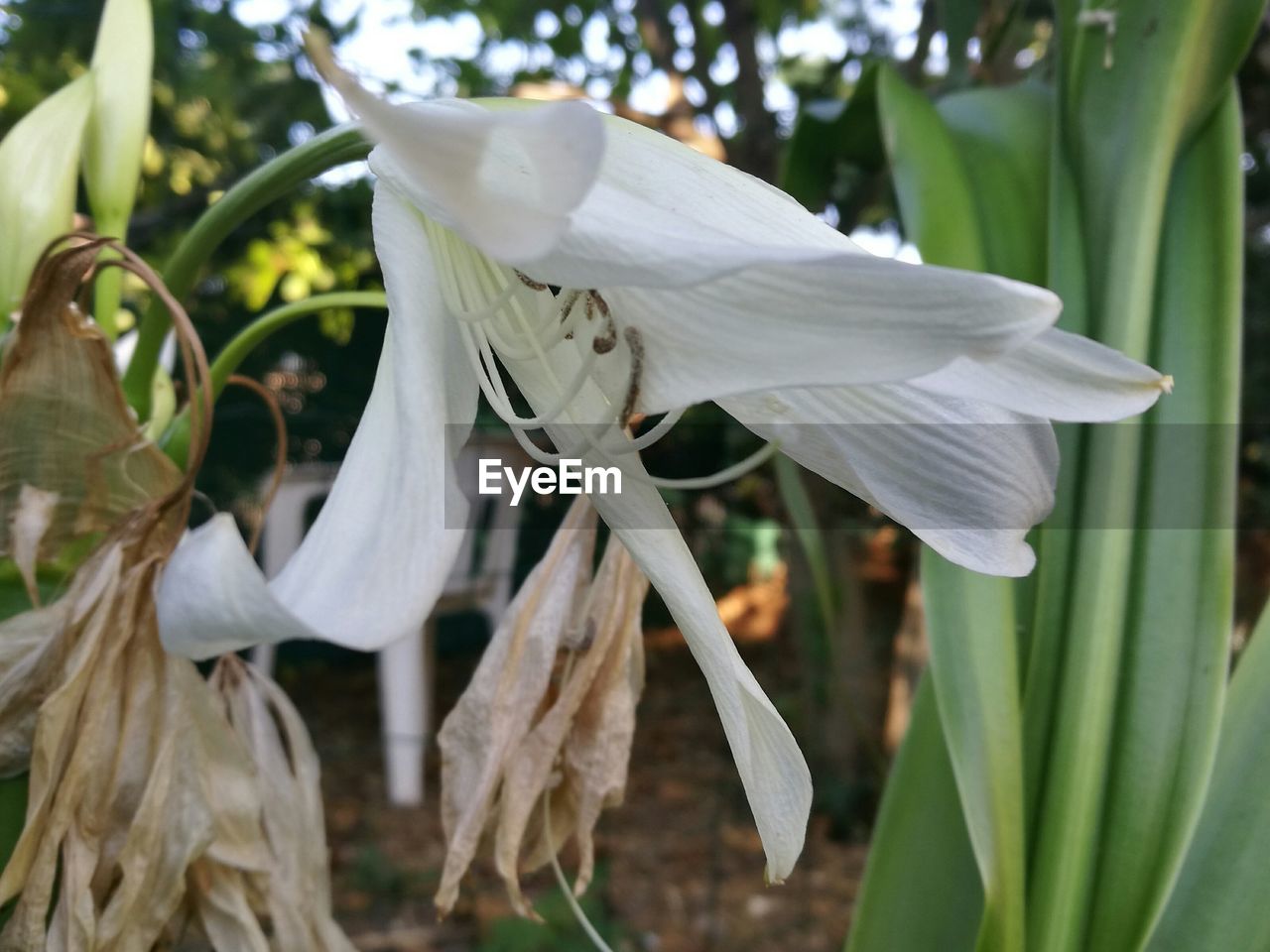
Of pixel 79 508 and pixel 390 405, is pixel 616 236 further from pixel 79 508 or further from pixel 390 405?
pixel 79 508

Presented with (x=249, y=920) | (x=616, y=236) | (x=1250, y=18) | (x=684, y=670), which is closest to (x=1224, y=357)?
(x=1250, y=18)

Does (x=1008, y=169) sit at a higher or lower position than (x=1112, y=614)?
higher

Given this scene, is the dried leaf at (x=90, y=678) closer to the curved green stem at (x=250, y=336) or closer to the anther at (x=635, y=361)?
the curved green stem at (x=250, y=336)

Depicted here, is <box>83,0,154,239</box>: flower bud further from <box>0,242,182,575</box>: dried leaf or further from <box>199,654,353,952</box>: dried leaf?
<box>199,654,353,952</box>: dried leaf

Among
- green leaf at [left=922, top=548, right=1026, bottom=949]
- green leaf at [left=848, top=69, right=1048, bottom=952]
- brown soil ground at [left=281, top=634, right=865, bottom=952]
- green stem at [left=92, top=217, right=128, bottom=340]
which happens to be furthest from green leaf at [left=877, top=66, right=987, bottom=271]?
brown soil ground at [left=281, top=634, right=865, bottom=952]


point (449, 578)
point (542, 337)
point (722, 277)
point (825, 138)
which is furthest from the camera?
point (449, 578)

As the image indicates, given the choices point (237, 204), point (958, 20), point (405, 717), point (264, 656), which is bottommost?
point (405, 717)

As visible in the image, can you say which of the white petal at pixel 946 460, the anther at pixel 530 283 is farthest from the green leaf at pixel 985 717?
the anther at pixel 530 283

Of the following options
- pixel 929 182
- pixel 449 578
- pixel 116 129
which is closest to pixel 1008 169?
pixel 929 182

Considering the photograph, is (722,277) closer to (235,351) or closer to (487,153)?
(487,153)

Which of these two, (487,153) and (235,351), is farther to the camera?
(235,351)
